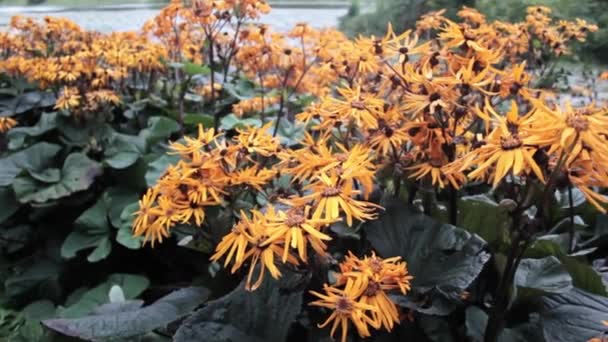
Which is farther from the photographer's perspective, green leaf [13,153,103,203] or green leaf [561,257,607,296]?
green leaf [13,153,103,203]

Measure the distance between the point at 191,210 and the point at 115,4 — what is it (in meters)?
4.42

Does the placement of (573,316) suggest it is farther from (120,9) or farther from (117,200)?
(120,9)

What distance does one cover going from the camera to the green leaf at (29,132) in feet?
6.43

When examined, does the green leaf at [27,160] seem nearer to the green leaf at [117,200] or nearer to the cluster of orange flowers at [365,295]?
the green leaf at [117,200]

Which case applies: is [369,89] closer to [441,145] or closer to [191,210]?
[441,145]

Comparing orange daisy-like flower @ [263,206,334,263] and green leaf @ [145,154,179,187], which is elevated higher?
orange daisy-like flower @ [263,206,334,263]

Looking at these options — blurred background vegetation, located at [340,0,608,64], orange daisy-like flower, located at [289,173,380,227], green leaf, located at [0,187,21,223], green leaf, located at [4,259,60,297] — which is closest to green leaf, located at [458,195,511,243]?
orange daisy-like flower, located at [289,173,380,227]

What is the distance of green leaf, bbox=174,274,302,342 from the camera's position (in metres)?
0.83

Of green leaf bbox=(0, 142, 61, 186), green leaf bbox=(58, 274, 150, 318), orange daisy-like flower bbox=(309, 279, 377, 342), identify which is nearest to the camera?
orange daisy-like flower bbox=(309, 279, 377, 342)

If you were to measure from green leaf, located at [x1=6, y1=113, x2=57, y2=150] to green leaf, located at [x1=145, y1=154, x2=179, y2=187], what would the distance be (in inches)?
21.3

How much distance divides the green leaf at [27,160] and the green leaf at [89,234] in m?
0.24


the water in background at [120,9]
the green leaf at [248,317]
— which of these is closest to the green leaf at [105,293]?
the green leaf at [248,317]


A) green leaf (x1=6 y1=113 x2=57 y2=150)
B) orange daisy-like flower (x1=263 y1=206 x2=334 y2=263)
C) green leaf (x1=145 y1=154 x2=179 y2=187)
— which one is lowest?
green leaf (x1=6 y1=113 x2=57 y2=150)

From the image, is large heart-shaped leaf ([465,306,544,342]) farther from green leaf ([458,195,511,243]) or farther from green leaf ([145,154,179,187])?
green leaf ([145,154,179,187])
